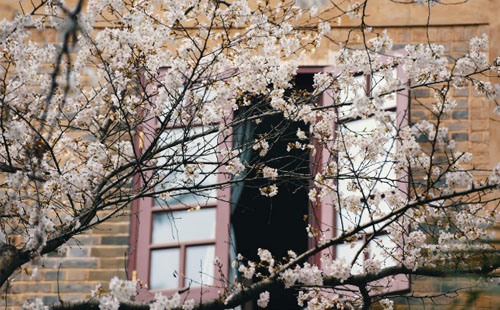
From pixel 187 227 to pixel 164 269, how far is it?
0.38 m

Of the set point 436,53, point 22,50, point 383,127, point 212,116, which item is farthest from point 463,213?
point 22,50

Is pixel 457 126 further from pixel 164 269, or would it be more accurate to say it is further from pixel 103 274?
pixel 103 274

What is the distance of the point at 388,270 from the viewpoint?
15.0 ft

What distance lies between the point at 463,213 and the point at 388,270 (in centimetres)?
89

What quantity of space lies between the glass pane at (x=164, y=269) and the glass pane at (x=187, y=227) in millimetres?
106

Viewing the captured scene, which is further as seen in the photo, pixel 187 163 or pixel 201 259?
pixel 201 259

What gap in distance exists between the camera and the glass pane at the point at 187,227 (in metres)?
6.61

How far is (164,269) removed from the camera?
21.3 feet

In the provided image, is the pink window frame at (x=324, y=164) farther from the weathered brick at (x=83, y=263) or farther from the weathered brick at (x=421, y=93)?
the weathered brick at (x=83, y=263)

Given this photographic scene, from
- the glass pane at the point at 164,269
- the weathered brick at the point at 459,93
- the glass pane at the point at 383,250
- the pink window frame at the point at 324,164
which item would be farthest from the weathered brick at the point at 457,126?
the glass pane at the point at 164,269

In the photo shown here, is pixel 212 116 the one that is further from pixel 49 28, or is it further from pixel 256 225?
pixel 256 225

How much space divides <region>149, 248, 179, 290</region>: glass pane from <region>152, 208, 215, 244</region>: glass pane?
0.35ft

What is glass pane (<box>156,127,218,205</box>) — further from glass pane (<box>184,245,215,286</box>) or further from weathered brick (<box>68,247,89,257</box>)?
weathered brick (<box>68,247,89,257</box>)

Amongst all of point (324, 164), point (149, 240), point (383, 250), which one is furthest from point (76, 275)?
point (383, 250)
